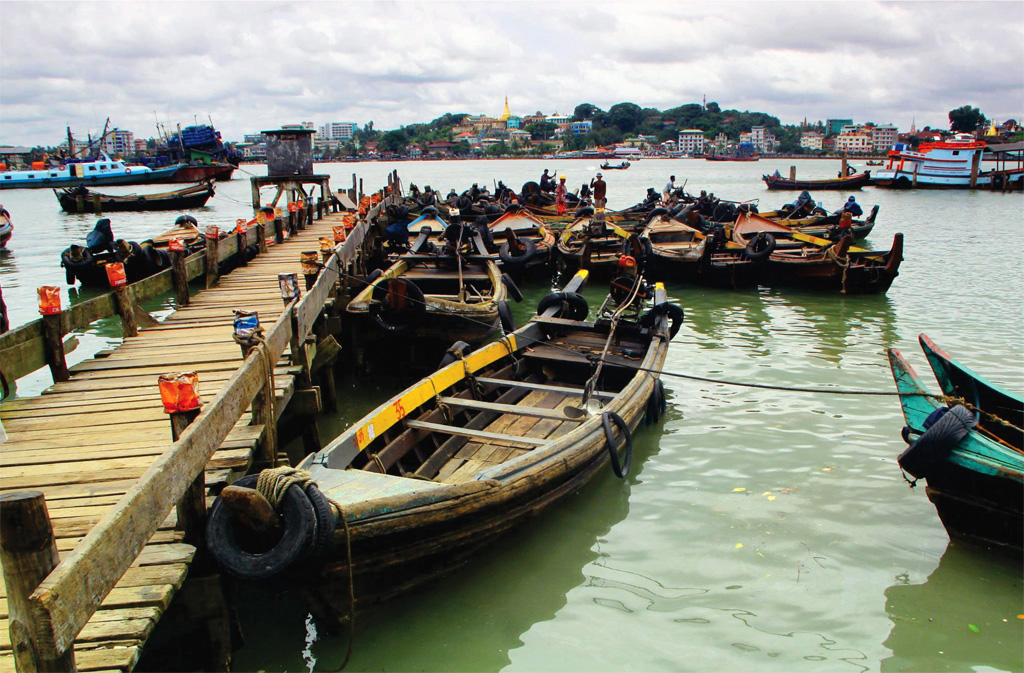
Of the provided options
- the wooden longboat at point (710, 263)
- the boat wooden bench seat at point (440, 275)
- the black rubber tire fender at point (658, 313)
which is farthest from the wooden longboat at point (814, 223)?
the black rubber tire fender at point (658, 313)

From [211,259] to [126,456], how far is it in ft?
22.1

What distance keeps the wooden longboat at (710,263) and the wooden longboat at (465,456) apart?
27.7ft

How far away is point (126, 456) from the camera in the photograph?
505 centimetres

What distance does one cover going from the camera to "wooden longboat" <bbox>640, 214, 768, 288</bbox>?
17688 mm

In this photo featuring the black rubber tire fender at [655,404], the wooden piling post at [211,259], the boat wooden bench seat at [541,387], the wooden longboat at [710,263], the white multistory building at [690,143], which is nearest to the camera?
the boat wooden bench seat at [541,387]

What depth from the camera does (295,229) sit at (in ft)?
62.4

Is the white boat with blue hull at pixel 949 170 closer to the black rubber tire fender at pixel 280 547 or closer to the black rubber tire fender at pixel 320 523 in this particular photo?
the black rubber tire fender at pixel 320 523

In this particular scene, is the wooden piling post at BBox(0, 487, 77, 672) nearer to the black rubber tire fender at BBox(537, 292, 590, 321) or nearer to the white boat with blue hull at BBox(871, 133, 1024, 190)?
the black rubber tire fender at BBox(537, 292, 590, 321)

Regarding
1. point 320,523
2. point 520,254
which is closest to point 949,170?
point 520,254

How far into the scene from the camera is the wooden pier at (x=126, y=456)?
264 centimetres

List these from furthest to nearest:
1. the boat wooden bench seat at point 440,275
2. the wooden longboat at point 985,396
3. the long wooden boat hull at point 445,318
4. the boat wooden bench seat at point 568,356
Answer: the boat wooden bench seat at point 440,275 < the long wooden boat hull at point 445,318 < the boat wooden bench seat at point 568,356 < the wooden longboat at point 985,396

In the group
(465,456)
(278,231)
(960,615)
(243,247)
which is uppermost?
(278,231)

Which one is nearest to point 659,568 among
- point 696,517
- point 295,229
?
point 696,517

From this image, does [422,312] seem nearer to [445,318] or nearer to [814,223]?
[445,318]
